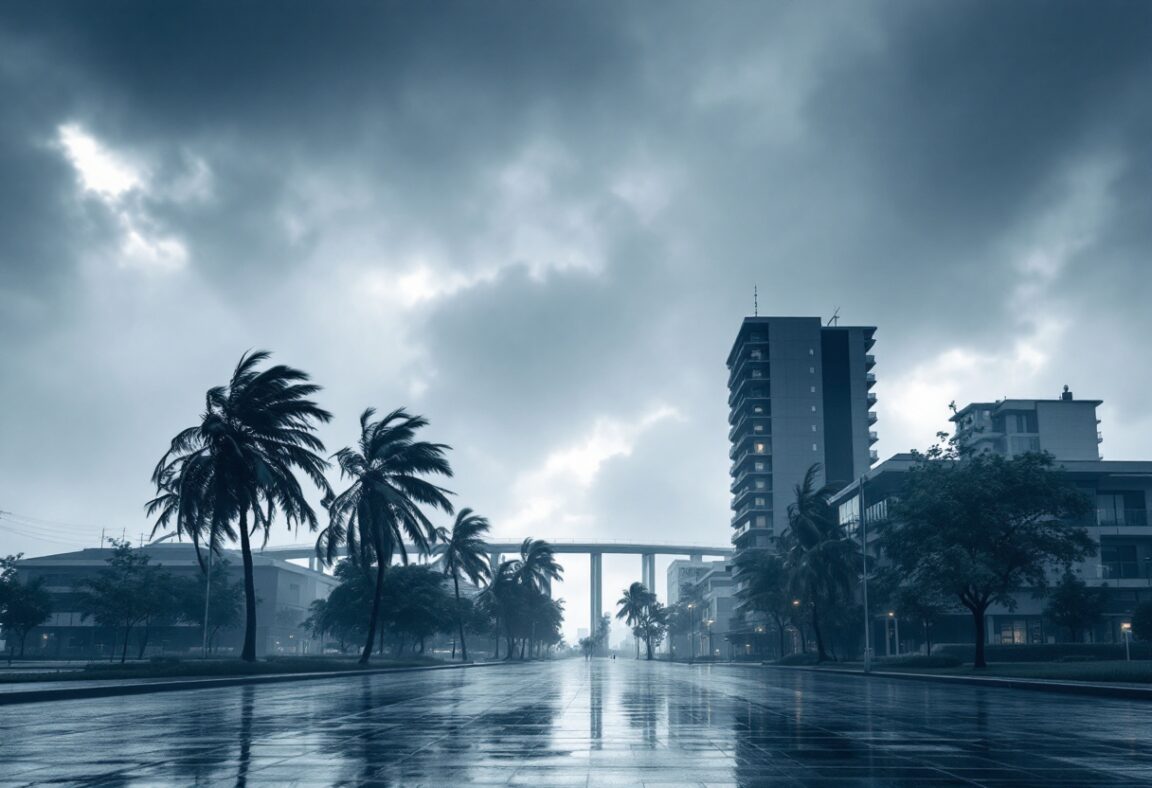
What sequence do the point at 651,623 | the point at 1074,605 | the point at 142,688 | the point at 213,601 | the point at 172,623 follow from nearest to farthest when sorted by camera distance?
the point at 142,688, the point at 1074,605, the point at 213,601, the point at 172,623, the point at 651,623

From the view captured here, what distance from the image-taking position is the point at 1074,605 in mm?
59844

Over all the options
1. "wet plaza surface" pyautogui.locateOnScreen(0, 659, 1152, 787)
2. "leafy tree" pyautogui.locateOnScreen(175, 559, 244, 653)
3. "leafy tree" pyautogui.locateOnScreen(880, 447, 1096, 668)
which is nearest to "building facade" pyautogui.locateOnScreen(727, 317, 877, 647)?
"leafy tree" pyautogui.locateOnScreen(175, 559, 244, 653)

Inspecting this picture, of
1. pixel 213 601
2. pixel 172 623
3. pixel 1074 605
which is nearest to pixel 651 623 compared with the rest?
pixel 172 623

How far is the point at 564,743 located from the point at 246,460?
93.9 feet

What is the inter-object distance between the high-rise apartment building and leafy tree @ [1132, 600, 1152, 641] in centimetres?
7272

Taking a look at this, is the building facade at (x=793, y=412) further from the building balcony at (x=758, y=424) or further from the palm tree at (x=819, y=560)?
the palm tree at (x=819, y=560)

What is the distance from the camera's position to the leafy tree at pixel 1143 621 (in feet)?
192

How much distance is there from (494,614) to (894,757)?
86.2 meters

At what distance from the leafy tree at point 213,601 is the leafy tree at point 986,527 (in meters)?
61.5

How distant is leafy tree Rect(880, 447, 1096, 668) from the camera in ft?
151

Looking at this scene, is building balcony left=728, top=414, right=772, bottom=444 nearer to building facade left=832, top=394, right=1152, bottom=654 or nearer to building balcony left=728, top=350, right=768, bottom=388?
building balcony left=728, top=350, right=768, bottom=388

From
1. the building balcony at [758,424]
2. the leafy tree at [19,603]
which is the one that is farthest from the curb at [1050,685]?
the building balcony at [758,424]

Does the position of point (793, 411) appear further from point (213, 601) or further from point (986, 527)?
point (986, 527)

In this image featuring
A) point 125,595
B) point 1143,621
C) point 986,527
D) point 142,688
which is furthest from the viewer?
point 125,595
